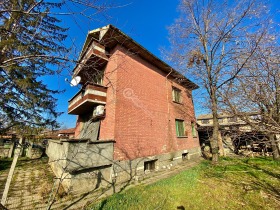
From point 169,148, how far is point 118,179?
4.95 m

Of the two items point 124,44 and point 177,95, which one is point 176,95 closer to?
point 177,95

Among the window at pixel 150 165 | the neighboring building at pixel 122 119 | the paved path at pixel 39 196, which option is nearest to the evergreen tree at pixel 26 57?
the neighboring building at pixel 122 119

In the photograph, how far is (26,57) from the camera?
2412mm

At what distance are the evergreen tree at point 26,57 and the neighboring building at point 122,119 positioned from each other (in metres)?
1.60

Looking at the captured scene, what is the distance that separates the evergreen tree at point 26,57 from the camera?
2756 mm

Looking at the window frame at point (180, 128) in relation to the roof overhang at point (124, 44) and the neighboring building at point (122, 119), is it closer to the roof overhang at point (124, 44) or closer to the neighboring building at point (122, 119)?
the neighboring building at point (122, 119)

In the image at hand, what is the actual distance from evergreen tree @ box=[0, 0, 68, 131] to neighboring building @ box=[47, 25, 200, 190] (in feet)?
5.25

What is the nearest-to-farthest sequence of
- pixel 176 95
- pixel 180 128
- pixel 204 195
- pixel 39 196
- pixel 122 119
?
pixel 204 195 → pixel 39 196 → pixel 122 119 → pixel 180 128 → pixel 176 95

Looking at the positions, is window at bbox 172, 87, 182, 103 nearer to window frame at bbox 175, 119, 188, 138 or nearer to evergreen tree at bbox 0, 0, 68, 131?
window frame at bbox 175, 119, 188, 138

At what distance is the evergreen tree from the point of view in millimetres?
2756

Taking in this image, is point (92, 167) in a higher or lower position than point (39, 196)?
higher

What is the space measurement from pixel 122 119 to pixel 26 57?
5.48m

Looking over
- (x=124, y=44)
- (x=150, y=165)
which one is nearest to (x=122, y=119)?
(x=150, y=165)

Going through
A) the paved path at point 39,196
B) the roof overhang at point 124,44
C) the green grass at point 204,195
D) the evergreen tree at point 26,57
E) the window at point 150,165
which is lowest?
the paved path at point 39,196
